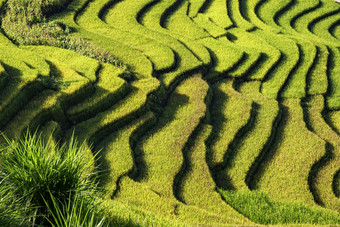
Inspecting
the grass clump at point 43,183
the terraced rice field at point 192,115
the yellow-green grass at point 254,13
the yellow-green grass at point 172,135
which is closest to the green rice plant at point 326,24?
the terraced rice field at point 192,115

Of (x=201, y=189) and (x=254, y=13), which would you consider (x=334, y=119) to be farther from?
(x=254, y=13)

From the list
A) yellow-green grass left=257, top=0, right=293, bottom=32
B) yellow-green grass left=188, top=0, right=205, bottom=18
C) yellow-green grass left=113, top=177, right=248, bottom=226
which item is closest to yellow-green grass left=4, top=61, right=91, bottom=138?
yellow-green grass left=113, top=177, right=248, bottom=226

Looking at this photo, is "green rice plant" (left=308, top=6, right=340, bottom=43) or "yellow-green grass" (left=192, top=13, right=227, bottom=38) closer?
"yellow-green grass" (left=192, top=13, right=227, bottom=38)

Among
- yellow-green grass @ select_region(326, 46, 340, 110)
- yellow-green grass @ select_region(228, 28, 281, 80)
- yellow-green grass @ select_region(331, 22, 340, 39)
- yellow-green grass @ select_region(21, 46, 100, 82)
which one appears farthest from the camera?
yellow-green grass @ select_region(331, 22, 340, 39)

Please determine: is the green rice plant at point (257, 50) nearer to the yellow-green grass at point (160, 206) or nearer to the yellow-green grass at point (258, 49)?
the yellow-green grass at point (258, 49)

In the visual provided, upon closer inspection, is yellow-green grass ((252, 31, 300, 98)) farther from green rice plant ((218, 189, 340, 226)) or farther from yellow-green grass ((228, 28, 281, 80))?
green rice plant ((218, 189, 340, 226))

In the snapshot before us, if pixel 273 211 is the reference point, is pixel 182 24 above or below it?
above

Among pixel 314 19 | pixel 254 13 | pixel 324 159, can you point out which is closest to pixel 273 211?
pixel 324 159
